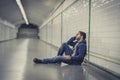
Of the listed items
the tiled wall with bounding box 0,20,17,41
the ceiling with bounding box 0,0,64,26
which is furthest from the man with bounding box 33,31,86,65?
the tiled wall with bounding box 0,20,17,41

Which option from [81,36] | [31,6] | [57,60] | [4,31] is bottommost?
[57,60]

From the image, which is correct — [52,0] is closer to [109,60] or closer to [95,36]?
[95,36]

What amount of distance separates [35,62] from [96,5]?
7.86 ft

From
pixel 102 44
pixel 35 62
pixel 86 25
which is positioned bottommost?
pixel 35 62

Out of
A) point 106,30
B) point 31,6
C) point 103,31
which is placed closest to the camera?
point 106,30

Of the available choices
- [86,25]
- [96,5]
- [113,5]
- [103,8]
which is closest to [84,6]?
[86,25]

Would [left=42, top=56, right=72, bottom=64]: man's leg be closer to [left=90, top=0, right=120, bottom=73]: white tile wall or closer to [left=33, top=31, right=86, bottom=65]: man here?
A: [left=33, top=31, right=86, bottom=65]: man

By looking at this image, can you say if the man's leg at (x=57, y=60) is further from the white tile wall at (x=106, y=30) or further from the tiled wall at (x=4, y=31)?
the tiled wall at (x=4, y=31)

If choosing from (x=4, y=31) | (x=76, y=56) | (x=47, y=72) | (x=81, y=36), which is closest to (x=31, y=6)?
(x=4, y=31)

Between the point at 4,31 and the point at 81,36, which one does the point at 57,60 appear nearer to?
the point at 81,36

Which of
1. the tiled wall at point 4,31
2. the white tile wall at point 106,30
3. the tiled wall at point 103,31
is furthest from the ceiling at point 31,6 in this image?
the white tile wall at point 106,30

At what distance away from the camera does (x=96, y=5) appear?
23.4 ft

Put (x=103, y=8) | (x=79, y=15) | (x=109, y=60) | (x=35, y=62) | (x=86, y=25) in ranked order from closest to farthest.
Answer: (x=109, y=60), (x=103, y=8), (x=35, y=62), (x=86, y=25), (x=79, y=15)

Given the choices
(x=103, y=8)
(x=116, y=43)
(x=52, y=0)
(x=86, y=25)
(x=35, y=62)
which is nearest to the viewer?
(x=116, y=43)
